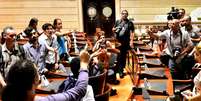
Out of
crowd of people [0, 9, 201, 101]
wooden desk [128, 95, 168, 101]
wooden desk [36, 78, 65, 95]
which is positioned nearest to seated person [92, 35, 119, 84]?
crowd of people [0, 9, 201, 101]

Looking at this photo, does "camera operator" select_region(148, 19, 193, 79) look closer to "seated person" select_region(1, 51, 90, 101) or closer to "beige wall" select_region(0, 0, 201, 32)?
"seated person" select_region(1, 51, 90, 101)

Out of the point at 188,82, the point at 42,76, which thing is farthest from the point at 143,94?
the point at 42,76

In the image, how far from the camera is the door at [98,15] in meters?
16.4

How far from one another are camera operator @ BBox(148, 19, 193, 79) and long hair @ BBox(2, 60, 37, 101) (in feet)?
16.6

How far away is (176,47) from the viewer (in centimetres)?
710

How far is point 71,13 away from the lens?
16.5m

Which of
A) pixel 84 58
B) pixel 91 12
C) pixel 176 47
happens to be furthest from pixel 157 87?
pixel 91 12

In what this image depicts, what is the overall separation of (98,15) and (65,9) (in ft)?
4.32

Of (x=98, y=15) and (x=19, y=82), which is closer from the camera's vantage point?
(x=19, y=82)

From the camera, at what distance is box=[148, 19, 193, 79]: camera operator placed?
698 centimetres

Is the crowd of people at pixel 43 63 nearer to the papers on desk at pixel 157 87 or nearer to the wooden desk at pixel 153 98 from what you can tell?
the wooden desk at pixel 153 98

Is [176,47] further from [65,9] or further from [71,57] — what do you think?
[65,9]

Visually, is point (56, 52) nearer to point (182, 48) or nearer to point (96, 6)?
point (182, 48)

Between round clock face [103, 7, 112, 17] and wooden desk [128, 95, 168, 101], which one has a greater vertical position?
round clock face [103, 7, 112, 17]
